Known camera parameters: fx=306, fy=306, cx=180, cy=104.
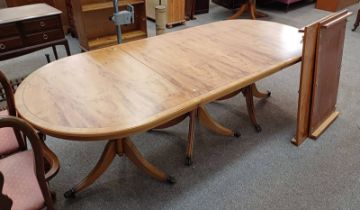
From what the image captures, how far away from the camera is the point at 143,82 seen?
1.53 meters

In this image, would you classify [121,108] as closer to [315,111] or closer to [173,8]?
[315,111]

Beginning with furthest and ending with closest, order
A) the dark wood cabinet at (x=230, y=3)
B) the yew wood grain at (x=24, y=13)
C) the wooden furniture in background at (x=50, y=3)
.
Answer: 1. the dark wood cabinet at (x=230, y=3)
2. the wooden furniture in background at (x=50, y=3)
3. the yew wood grain at (x=24, y=13)

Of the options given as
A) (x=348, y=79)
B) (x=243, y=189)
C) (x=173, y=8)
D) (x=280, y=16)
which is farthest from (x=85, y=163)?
(x=280, y=16)

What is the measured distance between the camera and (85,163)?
2.00 m

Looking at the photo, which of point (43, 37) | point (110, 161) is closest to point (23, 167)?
point (110, 161)

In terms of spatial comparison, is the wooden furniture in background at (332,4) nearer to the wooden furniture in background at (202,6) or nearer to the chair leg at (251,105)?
the wooden furniture in background at (202,6)

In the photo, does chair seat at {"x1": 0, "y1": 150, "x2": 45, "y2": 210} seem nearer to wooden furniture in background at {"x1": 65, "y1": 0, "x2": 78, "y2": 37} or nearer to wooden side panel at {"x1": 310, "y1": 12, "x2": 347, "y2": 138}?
wooden side panel at {"x1": 310, "y1": 12, "x2": 347, "y2": 138}

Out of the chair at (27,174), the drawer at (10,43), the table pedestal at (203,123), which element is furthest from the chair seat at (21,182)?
the drawer at (10,43)

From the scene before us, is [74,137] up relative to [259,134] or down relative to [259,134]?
up

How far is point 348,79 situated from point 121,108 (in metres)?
2.56

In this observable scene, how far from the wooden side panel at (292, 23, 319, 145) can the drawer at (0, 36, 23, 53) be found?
84.4 inches

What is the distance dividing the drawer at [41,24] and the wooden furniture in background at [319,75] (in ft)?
6.54

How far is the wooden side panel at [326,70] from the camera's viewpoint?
1951 millimetres

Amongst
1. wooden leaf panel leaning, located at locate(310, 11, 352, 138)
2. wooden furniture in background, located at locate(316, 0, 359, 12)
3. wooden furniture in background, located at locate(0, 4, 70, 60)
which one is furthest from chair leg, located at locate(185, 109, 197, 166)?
wooden furniture in background, located at locate(316, 0, 359, 12)
